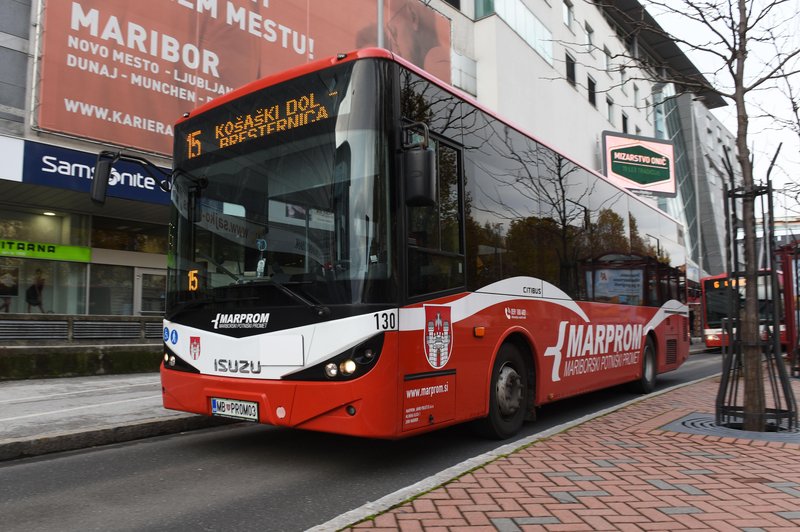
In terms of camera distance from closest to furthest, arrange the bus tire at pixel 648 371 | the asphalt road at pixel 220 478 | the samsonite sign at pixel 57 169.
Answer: the asphalt road at pixel 220 478
the bus tire at pixel 648 371
the samsonite sign at pixel 57 169

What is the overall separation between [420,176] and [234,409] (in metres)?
2.43

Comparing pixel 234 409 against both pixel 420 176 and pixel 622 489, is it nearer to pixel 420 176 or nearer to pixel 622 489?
pixel 420 176

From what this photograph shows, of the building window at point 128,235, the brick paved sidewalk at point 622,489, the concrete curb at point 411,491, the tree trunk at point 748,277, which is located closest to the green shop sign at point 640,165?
the building window at point 128,235

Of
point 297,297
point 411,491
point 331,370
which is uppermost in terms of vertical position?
point 297,297

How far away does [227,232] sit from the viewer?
5262mm

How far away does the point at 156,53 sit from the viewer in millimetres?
14234

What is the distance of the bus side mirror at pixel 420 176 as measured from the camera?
4.52 m

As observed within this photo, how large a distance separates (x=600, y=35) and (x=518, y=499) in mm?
37975

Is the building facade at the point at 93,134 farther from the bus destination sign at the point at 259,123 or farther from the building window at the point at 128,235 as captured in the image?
the bus destination sign at the point at 259,123

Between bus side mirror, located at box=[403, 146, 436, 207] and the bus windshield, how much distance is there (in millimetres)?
201

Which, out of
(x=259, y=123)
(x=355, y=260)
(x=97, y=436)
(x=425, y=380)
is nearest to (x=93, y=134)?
(x=97, y=436)

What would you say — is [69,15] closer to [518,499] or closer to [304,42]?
[304,42]

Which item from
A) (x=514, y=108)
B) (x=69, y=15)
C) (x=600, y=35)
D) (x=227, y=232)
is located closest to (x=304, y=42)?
(x=69, y=15)

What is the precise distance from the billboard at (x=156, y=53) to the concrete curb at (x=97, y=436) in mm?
8791
